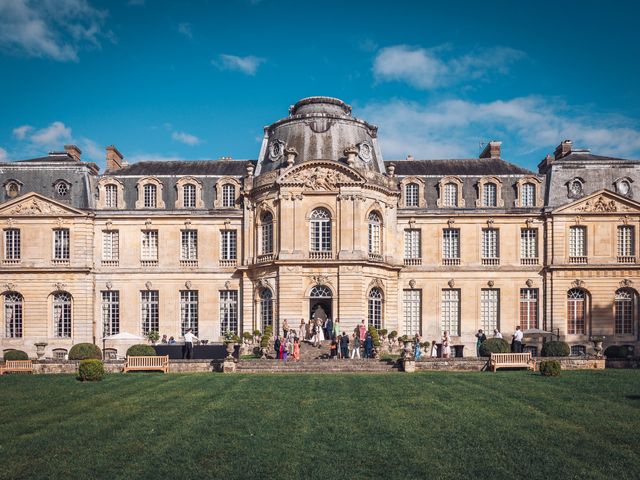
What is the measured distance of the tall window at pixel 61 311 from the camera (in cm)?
3831

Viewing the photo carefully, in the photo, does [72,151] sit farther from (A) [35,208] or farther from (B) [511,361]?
(B) [511,361]

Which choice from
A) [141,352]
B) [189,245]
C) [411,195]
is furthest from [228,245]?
[141,352]

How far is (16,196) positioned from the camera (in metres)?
38.5

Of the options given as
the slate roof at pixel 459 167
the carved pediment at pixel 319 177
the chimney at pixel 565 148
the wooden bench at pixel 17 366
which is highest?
the chimney at pixel 565 148

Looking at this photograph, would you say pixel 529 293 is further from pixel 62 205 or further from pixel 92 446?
pixel 92 446

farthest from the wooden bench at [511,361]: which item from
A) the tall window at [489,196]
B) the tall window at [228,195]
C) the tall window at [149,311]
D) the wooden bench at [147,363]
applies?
the tall window at [149,311]

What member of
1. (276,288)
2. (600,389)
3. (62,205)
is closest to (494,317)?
(276,288)

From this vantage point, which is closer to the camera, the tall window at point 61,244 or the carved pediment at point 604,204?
the carved pediment at point 604,204

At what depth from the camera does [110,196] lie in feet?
128

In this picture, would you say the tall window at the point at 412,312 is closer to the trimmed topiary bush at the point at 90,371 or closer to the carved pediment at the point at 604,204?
the carved pediment at the point at 604,204

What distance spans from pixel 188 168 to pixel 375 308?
573 inches

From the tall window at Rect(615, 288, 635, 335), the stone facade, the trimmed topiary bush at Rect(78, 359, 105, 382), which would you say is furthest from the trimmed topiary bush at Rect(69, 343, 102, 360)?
the tall window at Rect(615, 288, 635, 335)

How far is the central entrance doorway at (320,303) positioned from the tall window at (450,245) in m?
7.50

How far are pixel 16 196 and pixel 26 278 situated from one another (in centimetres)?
479
